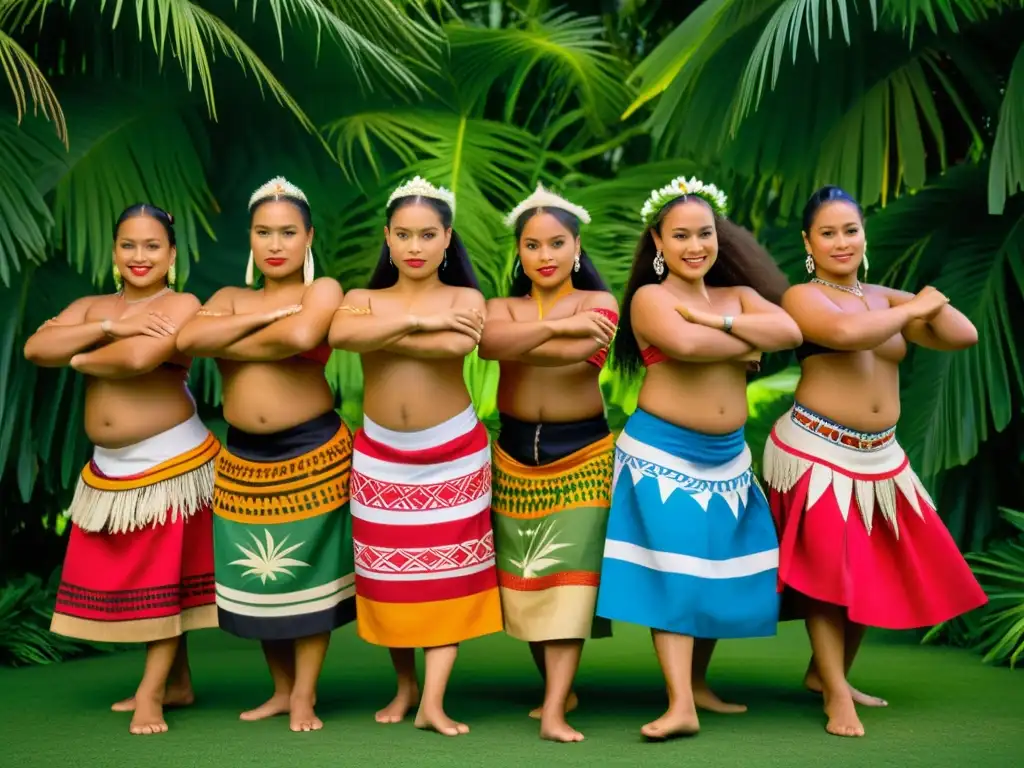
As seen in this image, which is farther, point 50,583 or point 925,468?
point 50,583

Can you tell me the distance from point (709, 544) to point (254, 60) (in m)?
2.32

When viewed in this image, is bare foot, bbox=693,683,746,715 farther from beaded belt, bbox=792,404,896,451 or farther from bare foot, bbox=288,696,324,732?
bare foot, bbox=288,696,324,732

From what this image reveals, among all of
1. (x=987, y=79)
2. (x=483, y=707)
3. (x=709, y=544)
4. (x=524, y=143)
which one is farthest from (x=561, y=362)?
(x=524, y=143)

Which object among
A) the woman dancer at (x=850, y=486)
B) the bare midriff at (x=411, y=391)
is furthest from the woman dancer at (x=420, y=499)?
the woman dancer at (x=850, y=486)

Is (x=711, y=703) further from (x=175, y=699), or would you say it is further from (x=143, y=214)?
(x=143, y=214)

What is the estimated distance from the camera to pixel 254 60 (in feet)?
14.4

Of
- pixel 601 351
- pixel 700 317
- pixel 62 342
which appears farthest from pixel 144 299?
pixel 700 317

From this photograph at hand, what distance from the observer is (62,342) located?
3572 millimetres

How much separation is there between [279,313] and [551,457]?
2.82 feet

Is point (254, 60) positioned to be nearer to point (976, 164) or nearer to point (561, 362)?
point (561, 362)

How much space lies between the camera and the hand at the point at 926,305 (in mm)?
3352

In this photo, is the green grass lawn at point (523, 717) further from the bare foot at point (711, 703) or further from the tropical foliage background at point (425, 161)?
the tropical foliage background at point (425, 161)

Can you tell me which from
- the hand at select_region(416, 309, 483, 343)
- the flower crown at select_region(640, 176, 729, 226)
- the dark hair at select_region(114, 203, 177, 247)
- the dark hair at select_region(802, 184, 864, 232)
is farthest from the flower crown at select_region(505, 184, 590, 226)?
the dark hair at select_region(114, 203, 177, 247)

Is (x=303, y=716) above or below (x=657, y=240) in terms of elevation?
below
